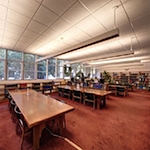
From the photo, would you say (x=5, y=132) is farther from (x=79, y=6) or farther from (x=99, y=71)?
(x=99, y=71)

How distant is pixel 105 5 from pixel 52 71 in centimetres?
636

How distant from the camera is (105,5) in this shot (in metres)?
1.92

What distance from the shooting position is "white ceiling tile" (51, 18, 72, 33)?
2.52m

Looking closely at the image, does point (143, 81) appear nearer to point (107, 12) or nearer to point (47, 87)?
point (47, 87)

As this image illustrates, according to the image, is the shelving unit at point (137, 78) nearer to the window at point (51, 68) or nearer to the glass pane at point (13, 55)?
the window at point (51, 68)

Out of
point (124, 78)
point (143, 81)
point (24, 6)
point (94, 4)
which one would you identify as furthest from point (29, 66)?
point (143, 81)

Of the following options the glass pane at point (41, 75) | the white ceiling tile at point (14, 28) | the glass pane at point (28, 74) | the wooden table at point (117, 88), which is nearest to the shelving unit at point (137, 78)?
the wooden table at point (117, 88)

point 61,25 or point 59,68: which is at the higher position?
point 61,25

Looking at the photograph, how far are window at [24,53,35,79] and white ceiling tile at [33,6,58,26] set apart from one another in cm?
422

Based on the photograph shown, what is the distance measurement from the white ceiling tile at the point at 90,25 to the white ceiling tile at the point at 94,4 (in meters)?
0.30

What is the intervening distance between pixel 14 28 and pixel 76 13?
2.17m

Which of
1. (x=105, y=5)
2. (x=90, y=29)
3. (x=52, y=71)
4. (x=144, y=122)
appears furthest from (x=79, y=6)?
(x=52, y=71)

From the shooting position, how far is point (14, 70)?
18.2ft

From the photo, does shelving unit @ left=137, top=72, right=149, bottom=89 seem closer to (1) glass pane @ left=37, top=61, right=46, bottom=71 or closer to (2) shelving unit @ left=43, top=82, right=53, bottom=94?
(2) shelving unit @ left=43, top=82, right=53, bottom=94
